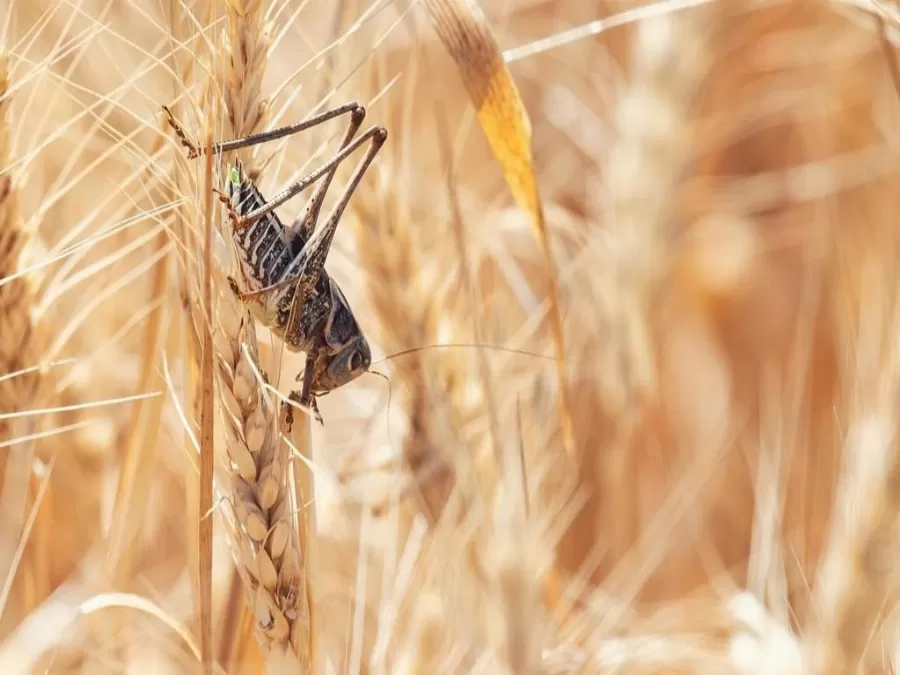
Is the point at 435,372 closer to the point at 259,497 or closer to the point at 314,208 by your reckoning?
the point at 314,208

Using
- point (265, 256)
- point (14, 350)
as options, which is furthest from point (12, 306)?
point (265, 256)

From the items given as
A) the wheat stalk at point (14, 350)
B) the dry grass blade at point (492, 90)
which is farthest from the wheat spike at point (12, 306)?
the dry grass blade at point (492, 90)

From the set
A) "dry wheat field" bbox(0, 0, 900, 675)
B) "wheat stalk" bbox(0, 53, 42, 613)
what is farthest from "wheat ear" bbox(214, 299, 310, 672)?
"wheat stalk" bbox(0, 53, 42, 613)

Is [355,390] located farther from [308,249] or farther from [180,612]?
[308,249]

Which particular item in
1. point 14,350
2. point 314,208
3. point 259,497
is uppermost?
point 314,208

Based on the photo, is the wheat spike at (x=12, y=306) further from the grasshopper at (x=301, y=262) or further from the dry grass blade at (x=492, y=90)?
the dry grass blade at (x=492, y=90)

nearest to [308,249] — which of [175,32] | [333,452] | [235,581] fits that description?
[175,32]

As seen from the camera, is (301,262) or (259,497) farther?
(301,262)

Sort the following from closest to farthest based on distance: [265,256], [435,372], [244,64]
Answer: [244,64]
[265,256]
[435,372]

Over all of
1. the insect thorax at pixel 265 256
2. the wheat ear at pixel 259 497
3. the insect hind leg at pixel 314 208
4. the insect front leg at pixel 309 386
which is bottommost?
the wheat ear at pixel 259 497
